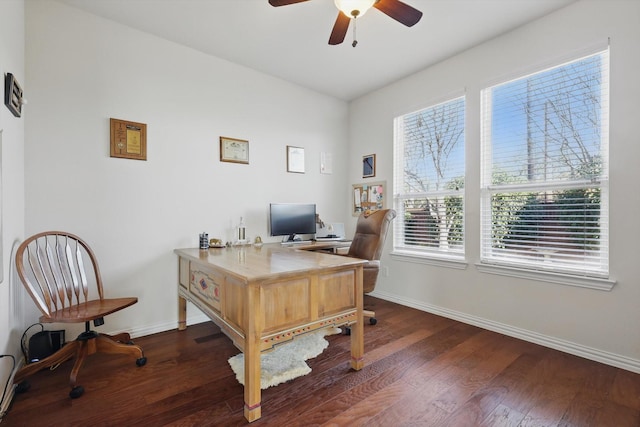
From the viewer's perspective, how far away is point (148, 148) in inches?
105

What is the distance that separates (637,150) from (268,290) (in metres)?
2.65

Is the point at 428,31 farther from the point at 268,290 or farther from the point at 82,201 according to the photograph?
the point at 82,201

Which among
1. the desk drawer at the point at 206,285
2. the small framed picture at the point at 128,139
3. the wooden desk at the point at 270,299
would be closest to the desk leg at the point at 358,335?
the wooden desk at the point at 270,299

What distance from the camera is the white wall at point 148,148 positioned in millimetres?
2264

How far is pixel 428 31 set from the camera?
2.65 metres

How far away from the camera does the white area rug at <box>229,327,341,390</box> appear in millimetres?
1914

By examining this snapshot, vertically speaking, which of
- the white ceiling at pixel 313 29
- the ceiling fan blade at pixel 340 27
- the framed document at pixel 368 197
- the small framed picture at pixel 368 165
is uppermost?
the white ceiling at pixel 313 29

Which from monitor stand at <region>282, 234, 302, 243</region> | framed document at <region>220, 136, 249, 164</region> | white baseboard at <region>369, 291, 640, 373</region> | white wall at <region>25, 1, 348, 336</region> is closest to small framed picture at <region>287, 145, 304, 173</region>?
white wall at <region>25, 1, 348, 336</region>

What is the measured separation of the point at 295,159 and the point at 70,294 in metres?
2.52

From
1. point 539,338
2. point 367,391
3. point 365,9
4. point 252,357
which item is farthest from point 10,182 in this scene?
point 539,338

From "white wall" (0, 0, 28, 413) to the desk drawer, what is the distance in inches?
41.7

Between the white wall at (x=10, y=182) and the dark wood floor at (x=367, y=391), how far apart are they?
1.20 feet

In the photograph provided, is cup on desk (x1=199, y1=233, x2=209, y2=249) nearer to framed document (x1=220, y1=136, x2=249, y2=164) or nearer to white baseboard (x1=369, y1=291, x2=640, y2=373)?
framed document (x1=220, y1=136, x2=249, y2=164)

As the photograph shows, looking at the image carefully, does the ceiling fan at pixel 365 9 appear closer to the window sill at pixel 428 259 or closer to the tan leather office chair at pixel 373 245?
the tan leather office chair at pixel 373 245
